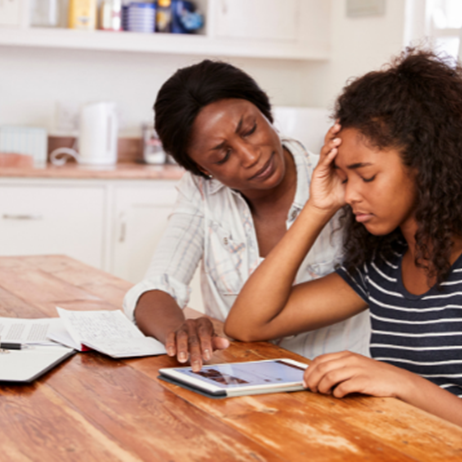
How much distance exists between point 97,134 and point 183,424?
2769 mm

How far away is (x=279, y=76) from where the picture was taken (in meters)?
4.09

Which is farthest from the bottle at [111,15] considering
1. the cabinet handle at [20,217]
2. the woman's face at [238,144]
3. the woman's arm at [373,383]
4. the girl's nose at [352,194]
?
the woman's arm at [373,383]

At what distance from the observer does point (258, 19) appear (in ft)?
11.8

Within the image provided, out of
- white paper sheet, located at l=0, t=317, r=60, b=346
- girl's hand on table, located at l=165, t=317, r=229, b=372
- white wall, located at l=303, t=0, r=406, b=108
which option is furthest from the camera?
white wall, located at l=303, t=0, r=406, b=108

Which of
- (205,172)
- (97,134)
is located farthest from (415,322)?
(97,134)

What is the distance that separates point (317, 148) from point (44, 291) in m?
2.15

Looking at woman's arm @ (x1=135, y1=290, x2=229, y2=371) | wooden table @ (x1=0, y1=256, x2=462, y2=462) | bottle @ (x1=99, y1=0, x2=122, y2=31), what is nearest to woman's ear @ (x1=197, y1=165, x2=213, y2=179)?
woman's arm @ (x1=135, y1=290, x2=229, y2=371)

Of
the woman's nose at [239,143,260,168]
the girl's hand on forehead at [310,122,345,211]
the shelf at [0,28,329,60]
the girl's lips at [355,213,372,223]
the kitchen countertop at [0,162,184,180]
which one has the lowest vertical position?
the kitchen countertop at [0,162,184,180]

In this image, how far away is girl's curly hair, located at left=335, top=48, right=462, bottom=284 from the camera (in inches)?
46.3

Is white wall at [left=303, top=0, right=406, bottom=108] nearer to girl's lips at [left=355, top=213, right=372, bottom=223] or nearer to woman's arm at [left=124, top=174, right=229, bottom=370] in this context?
woman's arm at [left=124, top=174, right=229, bottom=370]

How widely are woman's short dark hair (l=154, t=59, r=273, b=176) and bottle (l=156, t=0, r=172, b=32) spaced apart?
215cm

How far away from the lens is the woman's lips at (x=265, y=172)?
1508mm

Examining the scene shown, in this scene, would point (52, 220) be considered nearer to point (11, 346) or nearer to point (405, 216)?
point (11, 346)

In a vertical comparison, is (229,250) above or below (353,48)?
below
